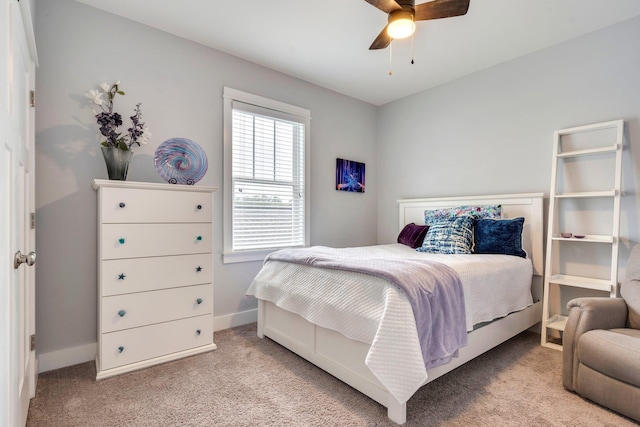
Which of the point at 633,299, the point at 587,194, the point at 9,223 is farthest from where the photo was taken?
the point at 587,194

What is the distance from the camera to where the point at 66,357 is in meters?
2.21

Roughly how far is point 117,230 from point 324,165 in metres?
2.31

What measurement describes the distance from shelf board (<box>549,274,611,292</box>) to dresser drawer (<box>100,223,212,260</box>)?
2.86m

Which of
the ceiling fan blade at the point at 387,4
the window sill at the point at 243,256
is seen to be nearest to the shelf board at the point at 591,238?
the ceiling fan blade at the point at 387,4

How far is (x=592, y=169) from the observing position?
2629mm

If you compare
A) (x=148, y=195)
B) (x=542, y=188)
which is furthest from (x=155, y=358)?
(x=542, y=188)

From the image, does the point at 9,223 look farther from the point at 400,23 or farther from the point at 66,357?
the point at 400,23

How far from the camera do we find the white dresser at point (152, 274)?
6.68 ft

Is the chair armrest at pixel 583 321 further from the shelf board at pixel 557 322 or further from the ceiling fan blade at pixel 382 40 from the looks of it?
the ceiling fan blade at pixel 382 40

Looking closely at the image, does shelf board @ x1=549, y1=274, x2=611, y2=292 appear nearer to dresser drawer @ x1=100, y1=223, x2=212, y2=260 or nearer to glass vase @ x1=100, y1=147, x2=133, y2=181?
dresser drawer @ x1=100, y1=223, x2=212, y2=260

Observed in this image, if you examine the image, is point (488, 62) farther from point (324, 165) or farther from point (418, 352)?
point (418, 352)

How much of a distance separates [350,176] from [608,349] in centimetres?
288

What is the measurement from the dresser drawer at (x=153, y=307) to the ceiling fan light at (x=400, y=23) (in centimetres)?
221

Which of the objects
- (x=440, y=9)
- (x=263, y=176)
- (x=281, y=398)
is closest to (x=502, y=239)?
(x=440, y=9)
